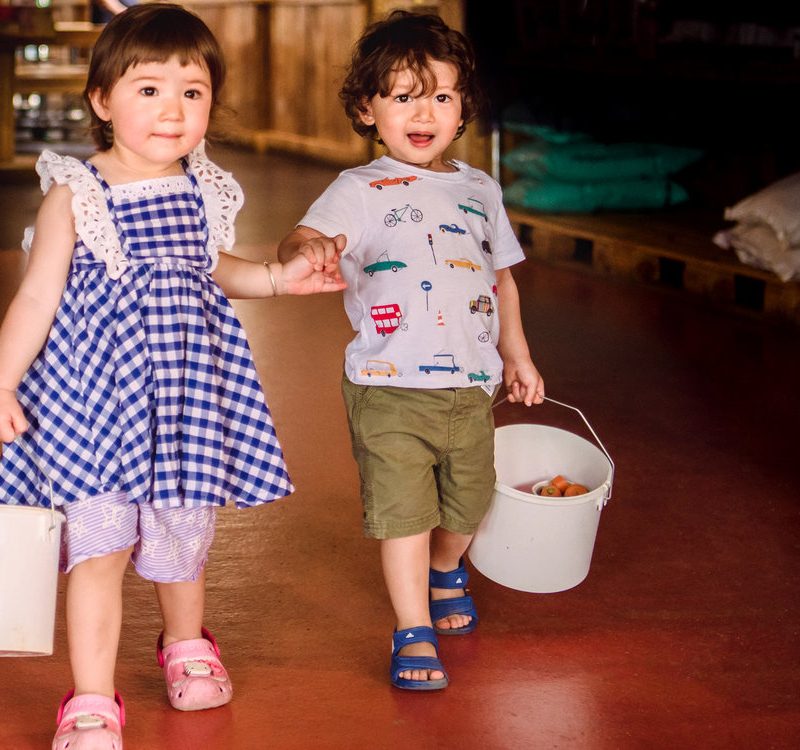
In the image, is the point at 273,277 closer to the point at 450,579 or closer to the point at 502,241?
the point at 502,241

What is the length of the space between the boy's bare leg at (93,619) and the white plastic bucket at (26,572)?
0.07 metres

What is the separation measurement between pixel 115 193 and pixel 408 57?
535 millimetres

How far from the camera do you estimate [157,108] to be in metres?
1.70

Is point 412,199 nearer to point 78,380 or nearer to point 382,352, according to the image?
point 382,352

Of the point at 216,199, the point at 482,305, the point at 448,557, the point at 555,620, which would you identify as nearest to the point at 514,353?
the point at 482,305

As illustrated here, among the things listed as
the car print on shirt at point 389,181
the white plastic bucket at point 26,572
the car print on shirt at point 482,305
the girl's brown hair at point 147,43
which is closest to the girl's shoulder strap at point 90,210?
the girl's brown hair at point 147,43

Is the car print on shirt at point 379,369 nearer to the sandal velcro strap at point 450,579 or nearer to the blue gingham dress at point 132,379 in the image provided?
the blue gingham dress at point 132,379

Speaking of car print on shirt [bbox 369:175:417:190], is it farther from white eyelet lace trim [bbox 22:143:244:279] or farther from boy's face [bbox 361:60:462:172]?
white eyelet lace trim [bbox 22:143:244:279]

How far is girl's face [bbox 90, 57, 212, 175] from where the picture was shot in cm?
170

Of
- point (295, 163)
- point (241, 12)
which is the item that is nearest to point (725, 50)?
point (295, 163)

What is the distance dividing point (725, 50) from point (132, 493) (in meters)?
3.90

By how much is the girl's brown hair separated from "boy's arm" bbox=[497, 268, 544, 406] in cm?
70

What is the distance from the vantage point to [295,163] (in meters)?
8.90

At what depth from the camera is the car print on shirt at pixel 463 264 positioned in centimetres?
197
